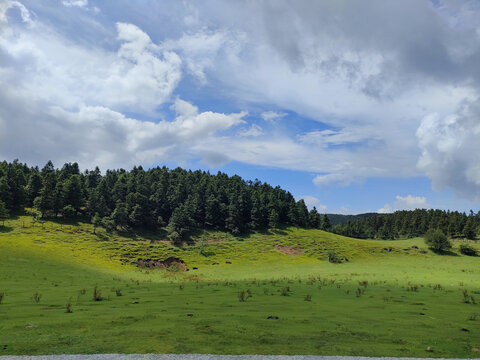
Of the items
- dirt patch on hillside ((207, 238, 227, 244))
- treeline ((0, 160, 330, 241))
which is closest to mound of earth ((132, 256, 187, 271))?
treeline ((0, 160, 330, 241))

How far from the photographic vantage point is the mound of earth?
8336 centimetres

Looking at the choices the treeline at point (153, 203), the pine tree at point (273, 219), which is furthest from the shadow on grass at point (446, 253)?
the pine tree at point (273, 219)

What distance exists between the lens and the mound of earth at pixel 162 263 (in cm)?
8336

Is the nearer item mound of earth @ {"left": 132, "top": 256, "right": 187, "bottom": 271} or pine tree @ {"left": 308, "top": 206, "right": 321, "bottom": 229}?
mound of earth @ {"left": 132, "top": 256, "right": 187, "bottom": 271}

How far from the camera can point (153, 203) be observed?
143 meters

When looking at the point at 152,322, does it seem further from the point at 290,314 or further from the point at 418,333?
the point at 418,333

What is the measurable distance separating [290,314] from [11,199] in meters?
131

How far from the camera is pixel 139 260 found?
282 ft

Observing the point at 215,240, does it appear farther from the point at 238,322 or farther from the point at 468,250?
the point at 238,322

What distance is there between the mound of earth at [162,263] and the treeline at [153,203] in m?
23.7

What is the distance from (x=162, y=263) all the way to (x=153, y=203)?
60122 millimetres

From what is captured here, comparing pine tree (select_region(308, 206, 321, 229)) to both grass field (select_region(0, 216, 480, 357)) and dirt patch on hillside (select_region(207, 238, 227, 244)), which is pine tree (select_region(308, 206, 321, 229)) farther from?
grass field (select_region(0, 216, 480, 357))

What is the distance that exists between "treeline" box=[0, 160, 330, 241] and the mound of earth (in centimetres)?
2367

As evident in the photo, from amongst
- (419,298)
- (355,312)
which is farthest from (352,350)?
(419,298)
